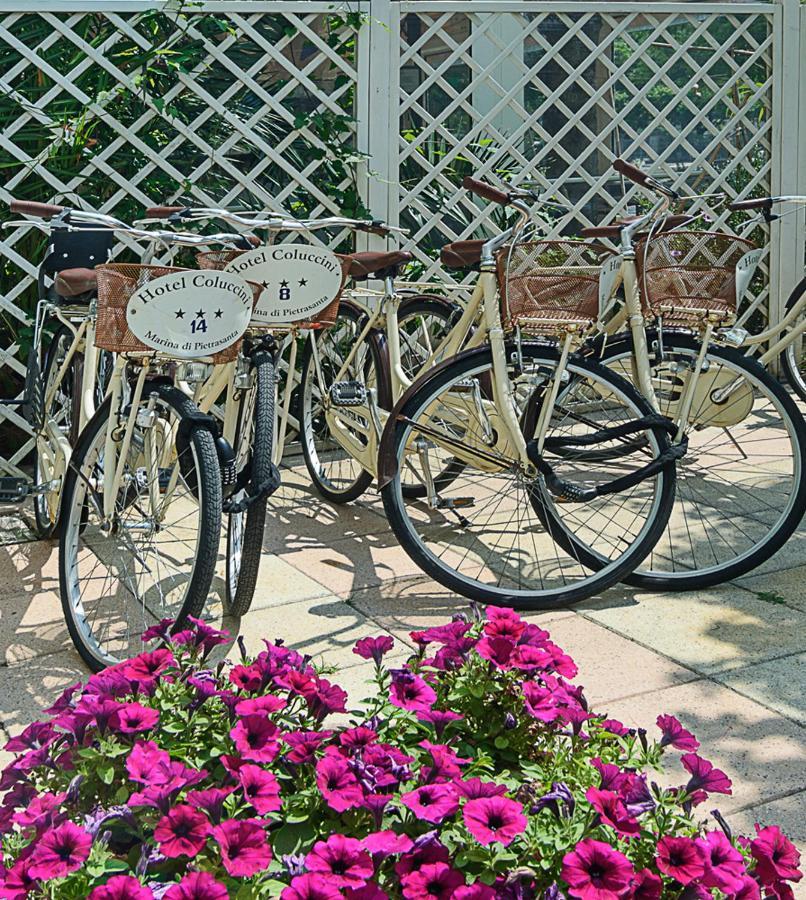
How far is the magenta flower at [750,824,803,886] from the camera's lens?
5.19ft

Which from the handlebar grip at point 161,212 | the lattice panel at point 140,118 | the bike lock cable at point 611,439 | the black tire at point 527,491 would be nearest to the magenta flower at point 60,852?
the black tire at point 527,491

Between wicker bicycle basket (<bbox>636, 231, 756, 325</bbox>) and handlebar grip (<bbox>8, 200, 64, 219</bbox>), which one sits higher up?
handlebar grip (<bbox>8, 200, 64, 219</bbox>)

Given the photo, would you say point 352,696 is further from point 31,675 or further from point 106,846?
point 106,846

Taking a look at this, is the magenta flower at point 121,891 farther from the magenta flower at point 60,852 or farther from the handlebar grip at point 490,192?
the handlebar grip at point 490,192

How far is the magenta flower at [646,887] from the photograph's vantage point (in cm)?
150

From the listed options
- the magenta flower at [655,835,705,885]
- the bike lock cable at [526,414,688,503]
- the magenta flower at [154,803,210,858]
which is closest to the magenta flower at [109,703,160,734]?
the magenta flower at [154,803,210,858]

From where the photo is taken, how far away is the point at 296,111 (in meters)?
5.58

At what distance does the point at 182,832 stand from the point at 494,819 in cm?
39

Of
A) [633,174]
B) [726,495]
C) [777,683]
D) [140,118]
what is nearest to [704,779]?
[777,683]

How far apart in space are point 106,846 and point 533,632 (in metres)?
0.79

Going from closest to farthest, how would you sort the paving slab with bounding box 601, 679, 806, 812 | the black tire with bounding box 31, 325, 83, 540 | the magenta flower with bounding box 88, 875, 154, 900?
the magenta flower with bounding box 88, 875, 154, 900 < the paving slab with bounding box 601, 679, 806, 812 < the black tire with bounding box 31, 325, 83, 540

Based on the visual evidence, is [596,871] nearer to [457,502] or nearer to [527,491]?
[527,491]

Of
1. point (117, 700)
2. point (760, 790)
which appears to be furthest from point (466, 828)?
point (760, 790)

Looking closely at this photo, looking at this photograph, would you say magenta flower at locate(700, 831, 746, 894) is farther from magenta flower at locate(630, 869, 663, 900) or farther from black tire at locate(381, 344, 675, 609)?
black tire at locate(381, 344, 675, 609)
